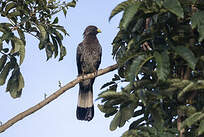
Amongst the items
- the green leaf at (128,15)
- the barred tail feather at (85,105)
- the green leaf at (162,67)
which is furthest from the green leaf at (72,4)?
the barred tail feather at (85,105)

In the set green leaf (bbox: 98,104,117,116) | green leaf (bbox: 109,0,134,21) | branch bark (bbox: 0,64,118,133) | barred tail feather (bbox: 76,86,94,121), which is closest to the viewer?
green leaf (bbox: 109,0,134,21)

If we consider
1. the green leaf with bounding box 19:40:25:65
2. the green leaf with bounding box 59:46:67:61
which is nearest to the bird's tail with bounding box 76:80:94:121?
the green leaf with bounding box 59:46:67:61

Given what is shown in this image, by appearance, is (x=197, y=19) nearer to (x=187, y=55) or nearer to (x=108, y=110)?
(x=187, y=55)

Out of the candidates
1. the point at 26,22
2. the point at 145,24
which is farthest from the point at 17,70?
the point at 145,24

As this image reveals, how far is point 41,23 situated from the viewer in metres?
4.17

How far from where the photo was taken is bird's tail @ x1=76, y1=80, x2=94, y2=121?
257 inches

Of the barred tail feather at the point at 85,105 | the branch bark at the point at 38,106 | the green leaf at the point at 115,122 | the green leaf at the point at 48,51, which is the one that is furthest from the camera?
the barred tail feather at the point at 85,105

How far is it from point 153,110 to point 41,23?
1939 mm

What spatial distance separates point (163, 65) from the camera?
234 cm

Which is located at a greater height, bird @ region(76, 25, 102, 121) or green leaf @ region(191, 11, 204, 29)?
green leaf @ region(191, 11, 204, 29)

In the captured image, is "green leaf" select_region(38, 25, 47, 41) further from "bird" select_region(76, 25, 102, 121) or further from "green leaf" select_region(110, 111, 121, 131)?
"bird" select_region(76, 25, 102, 121)

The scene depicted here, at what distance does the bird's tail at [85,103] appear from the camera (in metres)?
6.52

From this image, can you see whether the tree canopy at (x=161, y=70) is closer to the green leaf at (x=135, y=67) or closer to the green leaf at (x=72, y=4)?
the green leaf at (x=135, y=67)

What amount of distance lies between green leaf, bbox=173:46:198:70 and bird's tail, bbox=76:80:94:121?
4218mm
